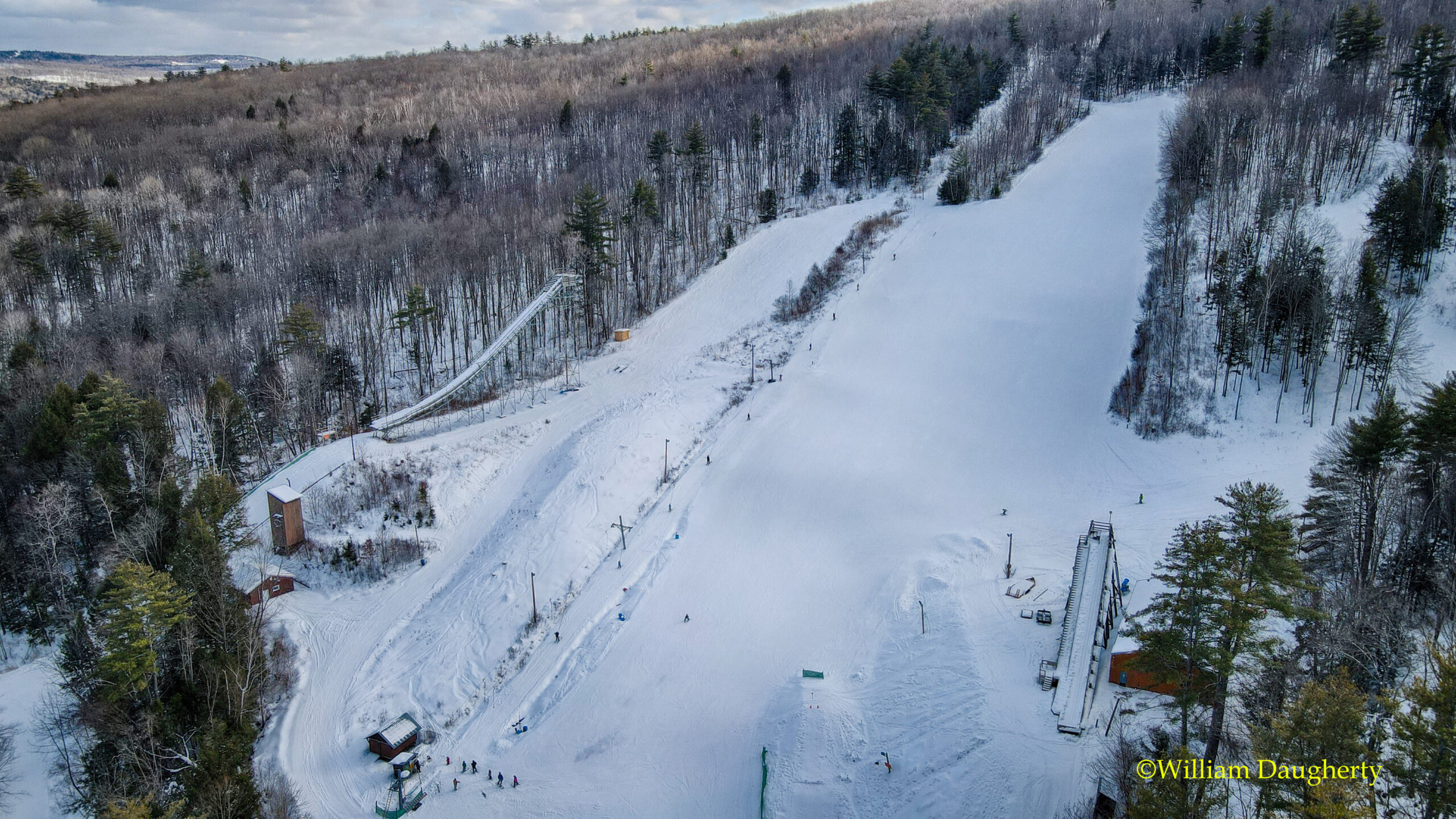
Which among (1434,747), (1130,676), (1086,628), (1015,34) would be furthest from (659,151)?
(1434,747)

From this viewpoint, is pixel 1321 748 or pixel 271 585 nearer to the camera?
pixel 1321 748

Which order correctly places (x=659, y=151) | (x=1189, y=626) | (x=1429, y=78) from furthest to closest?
(x=659, y=151)
(x=1429, y=78)
(x=1189, y=626)

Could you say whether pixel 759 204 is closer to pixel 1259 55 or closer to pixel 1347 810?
pixel 1259 55

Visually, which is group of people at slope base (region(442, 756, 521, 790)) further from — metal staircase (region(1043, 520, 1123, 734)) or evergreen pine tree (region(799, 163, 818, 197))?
evergreen pine tree (region(799, 163, 818, 197))

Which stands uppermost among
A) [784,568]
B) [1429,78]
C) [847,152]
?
[1429,78]

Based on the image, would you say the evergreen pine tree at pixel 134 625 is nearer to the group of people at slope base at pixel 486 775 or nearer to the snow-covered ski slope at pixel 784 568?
the snow-covered ski slope at pixel 784 568

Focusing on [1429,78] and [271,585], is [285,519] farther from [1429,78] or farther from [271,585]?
[1429,78]
